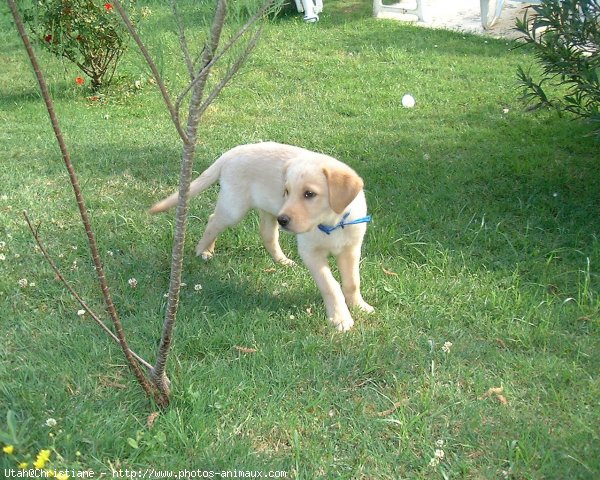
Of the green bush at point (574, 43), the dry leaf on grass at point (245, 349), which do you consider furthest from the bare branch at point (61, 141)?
the green bush at point (574, 43)

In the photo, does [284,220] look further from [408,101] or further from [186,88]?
[408,101]

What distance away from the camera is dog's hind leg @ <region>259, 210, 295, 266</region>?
3.86m

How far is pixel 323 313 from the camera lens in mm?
3371

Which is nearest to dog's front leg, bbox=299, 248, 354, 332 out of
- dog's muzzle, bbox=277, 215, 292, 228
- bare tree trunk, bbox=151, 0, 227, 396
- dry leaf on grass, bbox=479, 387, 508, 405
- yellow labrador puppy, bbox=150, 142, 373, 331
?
yellow labrador puppy, bbox=150, 142, 373, 331

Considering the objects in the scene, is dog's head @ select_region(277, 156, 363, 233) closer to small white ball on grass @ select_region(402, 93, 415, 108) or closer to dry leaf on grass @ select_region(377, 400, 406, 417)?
dry leaf on grass @ select_region(377, 400, 406, 417)

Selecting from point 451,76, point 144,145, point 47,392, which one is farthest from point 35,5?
point 451,76

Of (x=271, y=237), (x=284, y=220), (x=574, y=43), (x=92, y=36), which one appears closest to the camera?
(x=284, y=220)

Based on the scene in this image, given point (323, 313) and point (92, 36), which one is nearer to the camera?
point (323, 313)

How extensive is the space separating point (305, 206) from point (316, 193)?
0.27 feet

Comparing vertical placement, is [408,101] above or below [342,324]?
below

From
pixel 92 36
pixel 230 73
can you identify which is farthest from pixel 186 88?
pixel 92 36

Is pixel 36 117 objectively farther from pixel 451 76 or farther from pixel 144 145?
pixel 451 76

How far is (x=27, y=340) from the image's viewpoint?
306 cm

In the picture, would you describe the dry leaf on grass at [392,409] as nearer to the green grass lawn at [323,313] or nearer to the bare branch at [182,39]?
the green grass lawn at [323,313]
